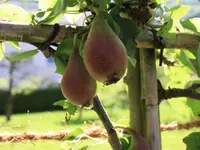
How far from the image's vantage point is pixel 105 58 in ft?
0.81

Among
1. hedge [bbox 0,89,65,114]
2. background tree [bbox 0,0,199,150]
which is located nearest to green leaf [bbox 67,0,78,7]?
background tree [bbox 0,0,199,150]

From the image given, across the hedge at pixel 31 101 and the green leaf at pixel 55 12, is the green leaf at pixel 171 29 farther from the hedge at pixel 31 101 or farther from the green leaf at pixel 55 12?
the hedge at pixel 31 101

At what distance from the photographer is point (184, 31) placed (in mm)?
374

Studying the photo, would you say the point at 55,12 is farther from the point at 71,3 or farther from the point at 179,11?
the point at 179,11

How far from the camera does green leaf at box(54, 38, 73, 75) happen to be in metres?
0.33

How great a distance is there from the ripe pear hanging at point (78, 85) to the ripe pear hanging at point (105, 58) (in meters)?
0.02

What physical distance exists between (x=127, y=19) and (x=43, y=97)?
1.46 m

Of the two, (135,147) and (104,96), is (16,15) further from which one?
(104,96)

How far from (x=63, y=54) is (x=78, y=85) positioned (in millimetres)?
73

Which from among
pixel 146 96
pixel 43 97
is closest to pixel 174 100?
pixel 146 96

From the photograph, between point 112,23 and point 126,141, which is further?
point 126,141

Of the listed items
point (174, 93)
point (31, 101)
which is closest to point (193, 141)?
point (174, 93)

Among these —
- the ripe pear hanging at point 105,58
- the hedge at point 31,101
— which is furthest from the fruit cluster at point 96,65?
the hedge at point 31,101

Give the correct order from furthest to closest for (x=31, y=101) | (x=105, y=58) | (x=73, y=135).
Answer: (x=31, y=101)
(x=73, y=135)
(x=105, y=58)
